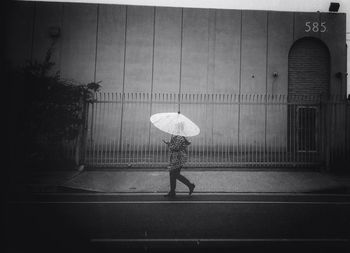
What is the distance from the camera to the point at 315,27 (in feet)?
48.3

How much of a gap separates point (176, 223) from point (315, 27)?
44.5 feet

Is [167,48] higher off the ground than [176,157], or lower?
higher

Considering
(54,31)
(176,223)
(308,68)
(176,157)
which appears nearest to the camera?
(176,223)

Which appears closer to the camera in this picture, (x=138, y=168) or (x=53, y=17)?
(x=138, y=168)

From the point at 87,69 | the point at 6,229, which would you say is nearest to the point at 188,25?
the point at 87,69

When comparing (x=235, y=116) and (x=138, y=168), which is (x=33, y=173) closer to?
(x=138, y=168)

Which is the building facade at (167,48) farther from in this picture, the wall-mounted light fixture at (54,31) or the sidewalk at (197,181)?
the sidewalk at (197,181)

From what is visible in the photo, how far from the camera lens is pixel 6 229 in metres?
4.52

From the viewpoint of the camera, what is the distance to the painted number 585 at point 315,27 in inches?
580

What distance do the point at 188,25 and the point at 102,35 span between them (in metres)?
4.23

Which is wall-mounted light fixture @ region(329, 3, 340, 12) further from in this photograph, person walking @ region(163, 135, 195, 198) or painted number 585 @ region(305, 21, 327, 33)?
person walking @ region(163, 135, 195, 198)

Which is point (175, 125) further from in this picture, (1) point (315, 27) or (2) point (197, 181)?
Result: (1) point (315, 27)

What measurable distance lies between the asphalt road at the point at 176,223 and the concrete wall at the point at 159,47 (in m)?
8.20

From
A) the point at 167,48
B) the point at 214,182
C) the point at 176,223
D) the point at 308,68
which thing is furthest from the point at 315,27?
the point at 176,223
